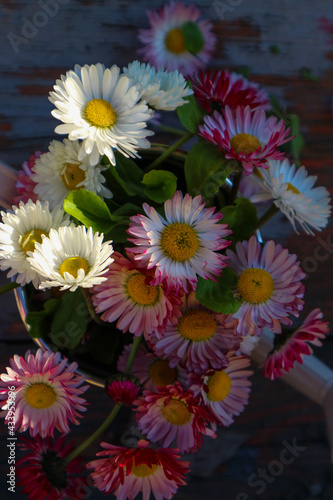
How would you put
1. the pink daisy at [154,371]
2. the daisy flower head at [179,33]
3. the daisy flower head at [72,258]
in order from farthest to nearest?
the daisy flower head at [179,33] → the pink daisy at [154,371] → the daisy flower head at [72,258]

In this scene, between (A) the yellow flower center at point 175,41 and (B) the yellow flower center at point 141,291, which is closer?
(B) the yellow flower center at point 141,291

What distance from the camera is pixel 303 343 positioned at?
32 cm

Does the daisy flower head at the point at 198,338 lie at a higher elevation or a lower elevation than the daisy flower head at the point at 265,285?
lower

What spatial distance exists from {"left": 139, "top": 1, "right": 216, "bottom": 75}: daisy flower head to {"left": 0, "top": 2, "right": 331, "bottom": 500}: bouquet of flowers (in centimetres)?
24

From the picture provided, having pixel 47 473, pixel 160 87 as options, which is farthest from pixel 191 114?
pixel 47 473

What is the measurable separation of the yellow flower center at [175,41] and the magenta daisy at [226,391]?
1.20 feet

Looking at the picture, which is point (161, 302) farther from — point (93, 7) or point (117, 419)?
point (93, 7)

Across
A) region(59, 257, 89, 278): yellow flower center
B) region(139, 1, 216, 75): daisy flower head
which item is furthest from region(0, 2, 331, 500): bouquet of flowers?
region(139, 1, 216, 75): daisy flower head

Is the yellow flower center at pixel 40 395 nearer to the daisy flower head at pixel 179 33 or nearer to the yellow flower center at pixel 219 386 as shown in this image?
the yellow flower center at pixel 219 386

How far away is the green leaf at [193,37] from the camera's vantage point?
0.54 meters

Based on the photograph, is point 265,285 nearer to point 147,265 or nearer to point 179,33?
point 147,265

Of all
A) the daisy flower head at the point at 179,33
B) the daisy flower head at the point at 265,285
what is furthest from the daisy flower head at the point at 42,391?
the daisy flower head at the point at 179,33

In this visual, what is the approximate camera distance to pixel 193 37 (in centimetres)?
54

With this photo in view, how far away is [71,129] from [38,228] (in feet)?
0.18
